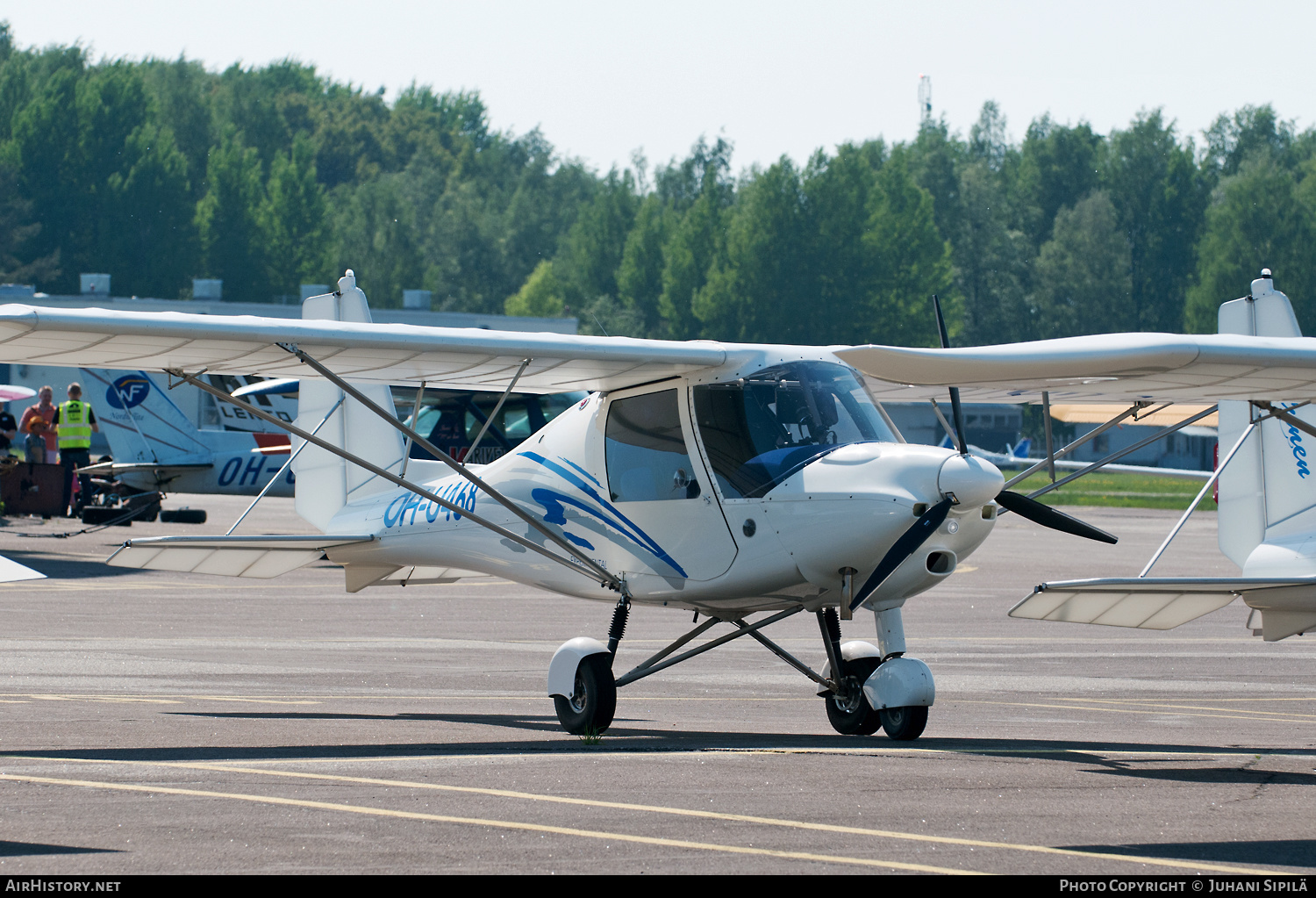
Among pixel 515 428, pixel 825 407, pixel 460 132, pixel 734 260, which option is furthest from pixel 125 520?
pixel 460 132

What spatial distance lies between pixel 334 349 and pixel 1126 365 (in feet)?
16.7

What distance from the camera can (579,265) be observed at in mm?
127750

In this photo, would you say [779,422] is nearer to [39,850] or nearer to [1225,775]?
[1225,775]

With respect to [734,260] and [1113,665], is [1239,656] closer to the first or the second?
[1113,665]

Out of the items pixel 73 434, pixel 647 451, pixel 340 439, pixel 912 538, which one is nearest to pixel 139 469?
pixel 73 434

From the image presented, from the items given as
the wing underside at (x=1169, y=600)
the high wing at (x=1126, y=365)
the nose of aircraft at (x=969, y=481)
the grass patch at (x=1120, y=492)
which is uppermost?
the high wing at (x=1126, y=365)

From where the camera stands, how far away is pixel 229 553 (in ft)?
39.4

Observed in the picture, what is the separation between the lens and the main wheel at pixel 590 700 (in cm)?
1013

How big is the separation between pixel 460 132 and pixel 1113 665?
159 meters

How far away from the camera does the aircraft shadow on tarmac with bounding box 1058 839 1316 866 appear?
608 cm

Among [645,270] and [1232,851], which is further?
[645,270]

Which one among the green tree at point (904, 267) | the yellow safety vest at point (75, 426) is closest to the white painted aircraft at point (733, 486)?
the yellow safety vest at point (75, 426)

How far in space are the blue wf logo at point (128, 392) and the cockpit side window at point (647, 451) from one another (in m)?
21.3

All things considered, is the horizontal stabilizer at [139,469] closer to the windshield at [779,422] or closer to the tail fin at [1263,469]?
the windshield at [779,422]
